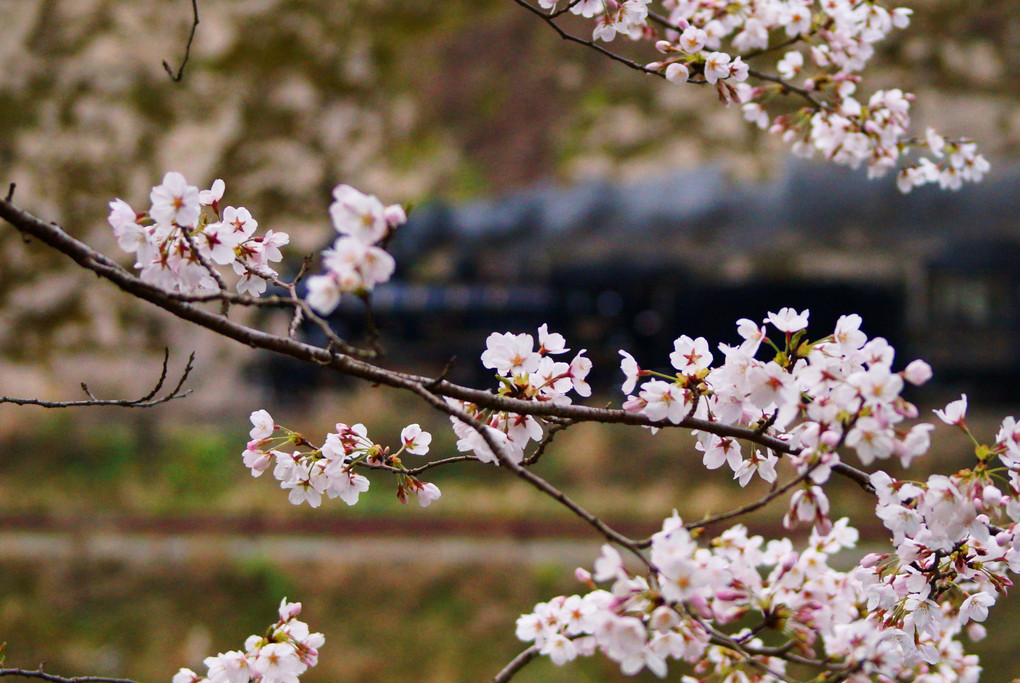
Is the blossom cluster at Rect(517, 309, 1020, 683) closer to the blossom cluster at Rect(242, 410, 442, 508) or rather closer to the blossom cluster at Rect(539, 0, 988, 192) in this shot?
the blossom cluster at Rect(242, 410, 442, 508)

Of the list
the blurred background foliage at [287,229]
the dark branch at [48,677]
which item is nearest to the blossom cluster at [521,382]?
the dark branch at [48,677]

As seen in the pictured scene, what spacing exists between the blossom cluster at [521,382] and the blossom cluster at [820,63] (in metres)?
0.46

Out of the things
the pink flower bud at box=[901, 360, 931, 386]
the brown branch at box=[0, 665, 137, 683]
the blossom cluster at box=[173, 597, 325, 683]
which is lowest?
the brown branch at box=[0, 665, 137, 683]

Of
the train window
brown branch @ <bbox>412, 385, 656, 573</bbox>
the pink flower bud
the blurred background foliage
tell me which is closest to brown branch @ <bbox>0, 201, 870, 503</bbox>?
brown branch @ <bbox>412, 385, 656, 573</bbox>

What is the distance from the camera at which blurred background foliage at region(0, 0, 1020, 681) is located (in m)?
3.38

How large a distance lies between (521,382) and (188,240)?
0.32 m

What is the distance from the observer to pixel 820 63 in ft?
3.93

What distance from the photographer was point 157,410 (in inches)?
182

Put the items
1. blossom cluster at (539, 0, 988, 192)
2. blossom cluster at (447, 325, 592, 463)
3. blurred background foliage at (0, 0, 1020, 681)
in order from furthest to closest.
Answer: blurred background foliage at (0, 0, 1020, 681)
blossom cluster at (539, 0, 988, 192)
blossom cluster at (447, 325, 592, 463)

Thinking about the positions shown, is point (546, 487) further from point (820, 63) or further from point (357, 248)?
point (820, 63)

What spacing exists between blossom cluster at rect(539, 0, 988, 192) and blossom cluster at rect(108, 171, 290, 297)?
0.51 metres

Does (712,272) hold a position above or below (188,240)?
above

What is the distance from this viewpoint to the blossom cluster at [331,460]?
0.82 metres

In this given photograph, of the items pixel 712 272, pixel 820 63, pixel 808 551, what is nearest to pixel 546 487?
pixel 808 551
